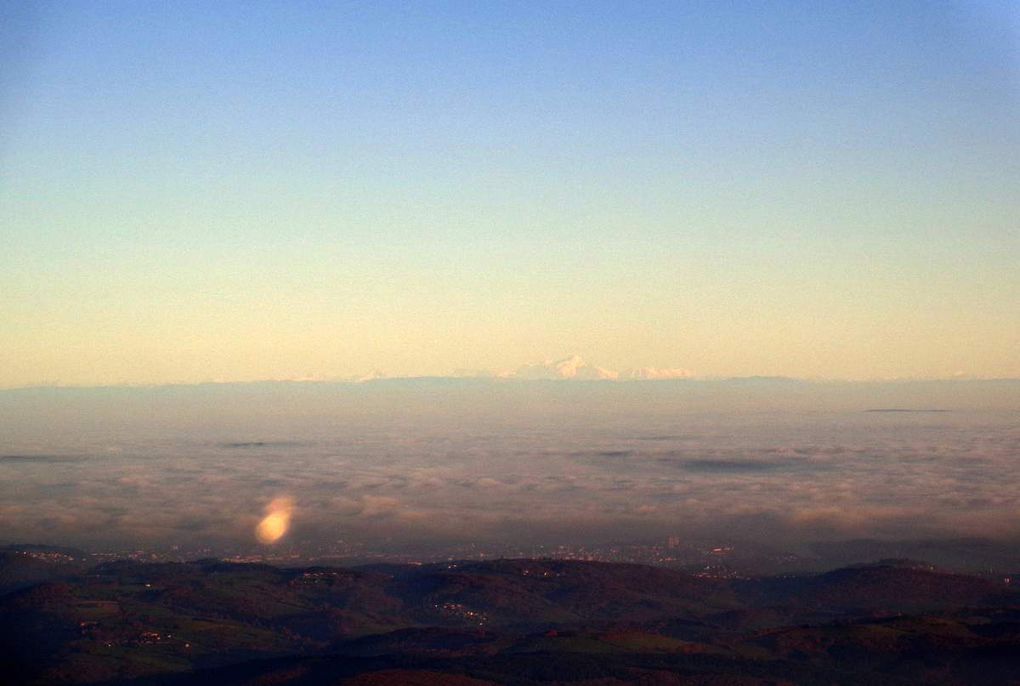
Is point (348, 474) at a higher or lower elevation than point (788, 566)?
higher

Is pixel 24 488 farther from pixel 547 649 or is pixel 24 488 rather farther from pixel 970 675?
pixel 970 675

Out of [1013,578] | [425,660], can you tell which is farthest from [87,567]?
[1013,578]

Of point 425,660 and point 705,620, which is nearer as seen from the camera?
point 425,660

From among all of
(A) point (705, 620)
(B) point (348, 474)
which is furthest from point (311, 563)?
(A) point (705, 620)

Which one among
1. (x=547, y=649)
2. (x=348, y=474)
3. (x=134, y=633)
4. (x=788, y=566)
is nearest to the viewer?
(x=547, y=649)

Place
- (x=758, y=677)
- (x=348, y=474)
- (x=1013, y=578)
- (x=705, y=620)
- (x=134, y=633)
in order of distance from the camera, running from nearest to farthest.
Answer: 1. (x=758, y=677)
2. (x=134, y=633)
3. (x=705, y=620)
4. (x=1013, y=578)
5. (x=348, y=474)

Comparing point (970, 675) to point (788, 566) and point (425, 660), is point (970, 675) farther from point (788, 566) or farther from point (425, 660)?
point (788, 566)
